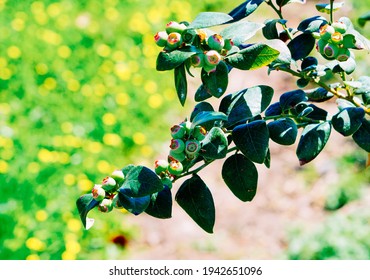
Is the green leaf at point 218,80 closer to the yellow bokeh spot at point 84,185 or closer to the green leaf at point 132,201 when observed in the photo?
the green leaf at point 132,201

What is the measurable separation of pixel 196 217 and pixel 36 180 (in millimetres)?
1802

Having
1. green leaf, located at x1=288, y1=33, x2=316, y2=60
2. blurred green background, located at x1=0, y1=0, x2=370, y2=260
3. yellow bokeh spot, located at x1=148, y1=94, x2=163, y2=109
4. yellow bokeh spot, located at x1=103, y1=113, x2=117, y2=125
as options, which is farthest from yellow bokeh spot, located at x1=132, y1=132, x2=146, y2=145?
green leaf, located at x1=288, y1=33, x2=316, y2=60

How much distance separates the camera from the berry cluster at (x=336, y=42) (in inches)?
32.6

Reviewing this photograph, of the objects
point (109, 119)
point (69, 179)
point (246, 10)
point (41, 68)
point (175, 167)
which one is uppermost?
point (41, 68)

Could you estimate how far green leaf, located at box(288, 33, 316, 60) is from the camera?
99cm

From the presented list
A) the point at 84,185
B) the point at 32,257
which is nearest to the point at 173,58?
the point at 32,257

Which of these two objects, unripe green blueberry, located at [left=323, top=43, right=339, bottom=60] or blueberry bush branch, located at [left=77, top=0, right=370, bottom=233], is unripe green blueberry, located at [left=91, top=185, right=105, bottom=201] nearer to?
blueberry bush branch, located at [left=77, top=0, right=370, bottom=233]

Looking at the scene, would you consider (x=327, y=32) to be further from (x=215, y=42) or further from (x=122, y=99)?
(x=122, y=99)

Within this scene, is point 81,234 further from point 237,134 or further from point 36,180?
point 237,134

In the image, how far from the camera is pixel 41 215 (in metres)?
2.39

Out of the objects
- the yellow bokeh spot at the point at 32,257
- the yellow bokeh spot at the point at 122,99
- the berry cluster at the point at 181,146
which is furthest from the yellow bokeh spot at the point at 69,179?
the berry cluster at the point at 181,146

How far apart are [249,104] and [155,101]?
90.7 inches

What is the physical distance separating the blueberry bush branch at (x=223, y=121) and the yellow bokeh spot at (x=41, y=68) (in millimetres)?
2334

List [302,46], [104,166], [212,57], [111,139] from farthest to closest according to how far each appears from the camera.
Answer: [111,139] → [104,166] → [302,46] → [212,57]
